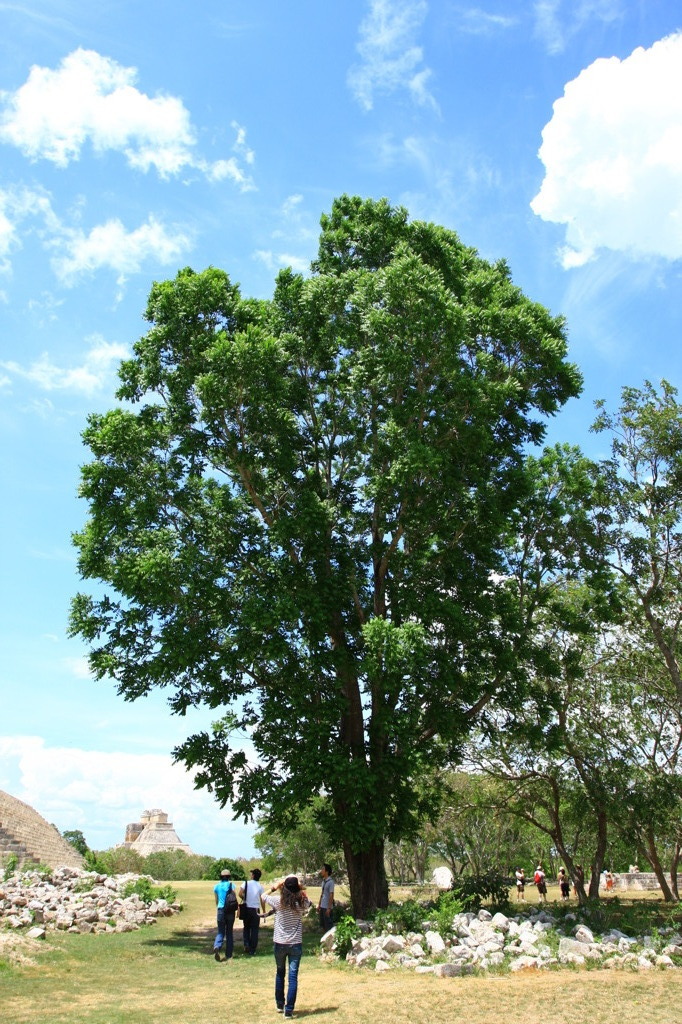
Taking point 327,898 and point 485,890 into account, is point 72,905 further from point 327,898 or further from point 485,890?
point 485,890

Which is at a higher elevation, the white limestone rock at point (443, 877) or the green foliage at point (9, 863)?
the green foliage at point (9, 863)

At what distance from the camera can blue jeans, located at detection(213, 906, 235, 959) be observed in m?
13.6

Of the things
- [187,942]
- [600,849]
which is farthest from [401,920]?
[600,849]

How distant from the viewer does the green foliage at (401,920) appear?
1280 centimetres

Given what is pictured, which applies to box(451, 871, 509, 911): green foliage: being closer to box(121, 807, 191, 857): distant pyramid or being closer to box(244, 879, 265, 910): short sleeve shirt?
box(244, 879, 265, 910): short sleeve shirt

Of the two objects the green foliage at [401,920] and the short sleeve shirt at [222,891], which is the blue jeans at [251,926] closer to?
the short sleeve shirt at [222,891]

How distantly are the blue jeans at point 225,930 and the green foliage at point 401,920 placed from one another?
Result: 8.55 ft

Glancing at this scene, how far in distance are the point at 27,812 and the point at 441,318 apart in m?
29.1

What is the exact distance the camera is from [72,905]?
1722 cm

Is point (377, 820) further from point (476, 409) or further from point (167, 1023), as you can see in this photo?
point (476, 409)

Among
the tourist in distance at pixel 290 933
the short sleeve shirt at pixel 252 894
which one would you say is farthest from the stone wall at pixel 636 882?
the tourist in distance at pixel 290 933

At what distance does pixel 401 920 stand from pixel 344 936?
100cm

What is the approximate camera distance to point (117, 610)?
16.7 m

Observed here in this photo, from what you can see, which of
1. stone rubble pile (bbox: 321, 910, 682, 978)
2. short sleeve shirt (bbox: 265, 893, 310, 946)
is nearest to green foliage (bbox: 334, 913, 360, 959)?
stone rubble pile (bbox: 321, 910, 682, 978)
